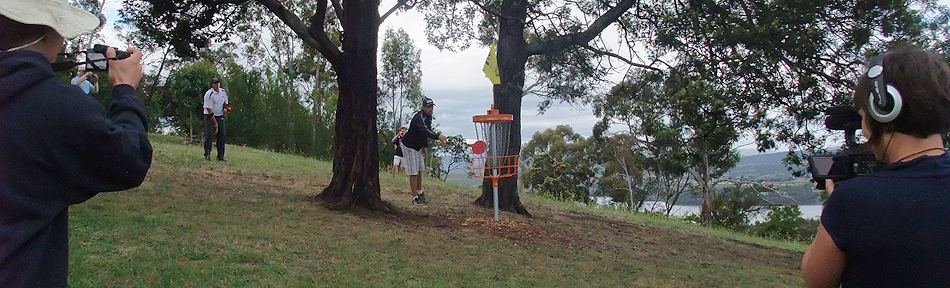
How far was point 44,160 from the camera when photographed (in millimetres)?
1624

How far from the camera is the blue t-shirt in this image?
1.74 meters

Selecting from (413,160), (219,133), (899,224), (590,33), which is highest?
(590,33)

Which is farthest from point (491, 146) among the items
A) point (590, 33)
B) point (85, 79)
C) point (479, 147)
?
point (85, 79)

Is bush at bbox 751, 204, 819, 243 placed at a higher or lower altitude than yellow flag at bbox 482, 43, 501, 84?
lower

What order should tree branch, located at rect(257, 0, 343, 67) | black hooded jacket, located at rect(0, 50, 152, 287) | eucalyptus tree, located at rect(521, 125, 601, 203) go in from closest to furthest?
black hooded jacket, located at rect(0, 50, 152, 287) < tree branch, located at rect(257, 0, 343, 67) < eucalyptus tree, located at rect(521, 125, 601, 203)

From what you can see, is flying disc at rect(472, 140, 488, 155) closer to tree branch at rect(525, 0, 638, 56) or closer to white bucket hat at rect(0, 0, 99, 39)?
tree branch at rect(525, 0, 638, 56)

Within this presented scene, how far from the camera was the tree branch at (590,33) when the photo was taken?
34.6 ft

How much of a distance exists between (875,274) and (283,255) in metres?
4.77

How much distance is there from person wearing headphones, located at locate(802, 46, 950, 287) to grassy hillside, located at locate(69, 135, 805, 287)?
3820 millimetres

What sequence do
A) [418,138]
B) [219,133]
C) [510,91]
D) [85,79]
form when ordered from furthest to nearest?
1. [219,133]
2. [510,91]
3. [418,138]
4. [85,79]

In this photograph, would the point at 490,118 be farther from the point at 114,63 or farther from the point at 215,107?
the point at 114,63

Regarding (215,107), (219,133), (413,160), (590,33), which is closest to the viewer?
(413,160)

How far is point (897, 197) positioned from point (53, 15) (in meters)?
2.32

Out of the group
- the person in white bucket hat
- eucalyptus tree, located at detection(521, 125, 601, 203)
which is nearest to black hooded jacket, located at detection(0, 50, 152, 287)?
the person in white bucket hat
